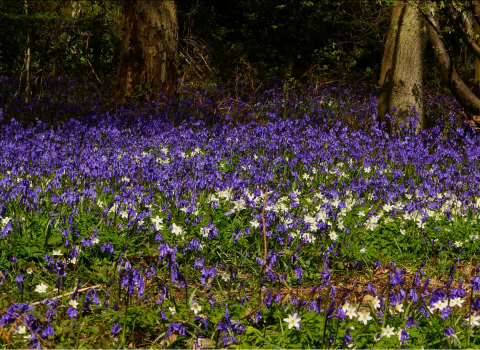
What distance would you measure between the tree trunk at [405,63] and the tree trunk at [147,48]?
404 centimetres

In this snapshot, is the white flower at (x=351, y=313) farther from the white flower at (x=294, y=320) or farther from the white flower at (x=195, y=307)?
the white flower at (x=195, y=307)

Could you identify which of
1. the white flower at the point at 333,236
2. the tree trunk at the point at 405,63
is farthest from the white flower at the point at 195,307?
the tree trunk at the point at 405,63

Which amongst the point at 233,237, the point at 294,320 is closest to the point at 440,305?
the point at 294,320

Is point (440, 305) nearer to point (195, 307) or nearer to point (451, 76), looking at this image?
point (195, 307)

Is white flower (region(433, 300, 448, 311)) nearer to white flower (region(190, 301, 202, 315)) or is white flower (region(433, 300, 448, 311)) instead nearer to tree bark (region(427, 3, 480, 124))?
white flower (region(190, 301, 202, 315))

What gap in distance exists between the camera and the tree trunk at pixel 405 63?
8.47 meters

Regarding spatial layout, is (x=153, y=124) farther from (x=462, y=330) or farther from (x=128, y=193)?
(x=462, y=330)

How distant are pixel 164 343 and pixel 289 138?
4517mm

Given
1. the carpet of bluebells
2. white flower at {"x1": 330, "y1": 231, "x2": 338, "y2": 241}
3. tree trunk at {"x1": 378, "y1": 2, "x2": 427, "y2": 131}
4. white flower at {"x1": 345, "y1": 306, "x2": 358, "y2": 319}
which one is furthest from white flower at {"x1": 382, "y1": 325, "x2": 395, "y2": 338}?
tree trunk at {"x1": 378, "y1": 2, "x2": 427, "y2": 131}

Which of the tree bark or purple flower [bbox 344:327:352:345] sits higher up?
the tree bark

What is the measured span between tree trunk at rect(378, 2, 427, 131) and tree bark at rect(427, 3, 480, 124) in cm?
26

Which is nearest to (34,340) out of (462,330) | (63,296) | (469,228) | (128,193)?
(63,296)

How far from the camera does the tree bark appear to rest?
826 centimetres

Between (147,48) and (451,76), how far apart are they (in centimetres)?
537
